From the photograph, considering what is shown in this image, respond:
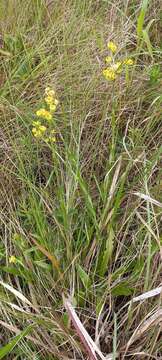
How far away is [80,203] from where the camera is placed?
1312 mm

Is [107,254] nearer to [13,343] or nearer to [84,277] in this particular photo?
[84,277]

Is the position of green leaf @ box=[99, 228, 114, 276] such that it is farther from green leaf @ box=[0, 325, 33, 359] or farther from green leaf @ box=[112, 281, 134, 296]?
green leaf @ box=[0, 325, 33, 359]

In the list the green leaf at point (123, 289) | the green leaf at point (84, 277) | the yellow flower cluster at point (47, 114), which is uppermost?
the yellow flower cluster at point (47, 114)

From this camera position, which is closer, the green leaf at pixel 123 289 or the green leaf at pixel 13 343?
the green leaf at pixel 13 343

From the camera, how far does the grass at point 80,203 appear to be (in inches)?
45.1

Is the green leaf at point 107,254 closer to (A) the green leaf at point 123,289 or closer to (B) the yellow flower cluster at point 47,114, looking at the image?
(A) the green leaf at point 123,289

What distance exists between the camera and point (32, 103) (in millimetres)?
1594

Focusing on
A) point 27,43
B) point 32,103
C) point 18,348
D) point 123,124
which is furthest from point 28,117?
point 18,348

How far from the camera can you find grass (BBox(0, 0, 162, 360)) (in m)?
1.15

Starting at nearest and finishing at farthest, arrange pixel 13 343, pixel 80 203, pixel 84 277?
pixel 13 343
pixel 84 277
pixel 80 203

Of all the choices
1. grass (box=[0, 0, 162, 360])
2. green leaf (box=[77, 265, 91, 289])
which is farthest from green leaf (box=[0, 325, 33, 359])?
green leaf (box=[77, 265, 91, 289])

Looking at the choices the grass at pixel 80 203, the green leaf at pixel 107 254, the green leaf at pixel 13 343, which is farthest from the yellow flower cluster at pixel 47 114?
the green leaf at pixel 13 343

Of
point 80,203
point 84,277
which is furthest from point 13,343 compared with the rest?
point 80,203

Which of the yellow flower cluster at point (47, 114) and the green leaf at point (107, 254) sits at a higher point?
the yellow flower cluster at point (47, 114)
